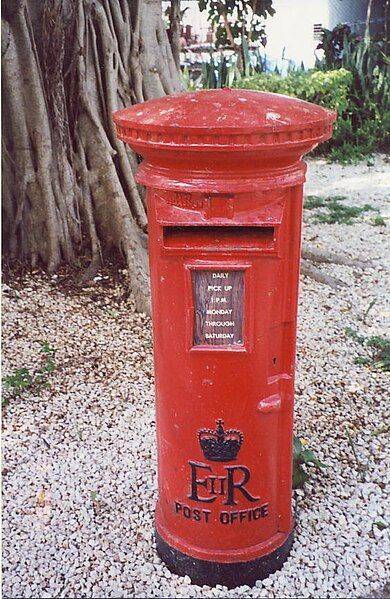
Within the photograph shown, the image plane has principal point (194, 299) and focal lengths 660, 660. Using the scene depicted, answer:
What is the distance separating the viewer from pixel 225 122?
1.80 metres

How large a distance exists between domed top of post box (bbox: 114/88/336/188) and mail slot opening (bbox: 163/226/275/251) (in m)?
0.15

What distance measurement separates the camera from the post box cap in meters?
1.78

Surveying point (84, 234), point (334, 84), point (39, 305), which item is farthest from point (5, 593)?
point (334, 84)

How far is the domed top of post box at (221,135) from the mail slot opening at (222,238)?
0.15 m

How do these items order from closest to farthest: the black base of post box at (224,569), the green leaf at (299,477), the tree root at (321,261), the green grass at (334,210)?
1. the black base of post box at (224,569)
2. the green leaf at (299,477)
3. the tree root at (321,261)
4. the green grass at (334,210)

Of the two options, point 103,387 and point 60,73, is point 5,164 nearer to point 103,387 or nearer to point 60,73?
point 60,73

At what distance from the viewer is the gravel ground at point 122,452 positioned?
250 cm

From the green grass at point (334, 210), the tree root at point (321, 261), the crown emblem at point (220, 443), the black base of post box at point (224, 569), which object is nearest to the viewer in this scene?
the crown emblem at point (220, 443)

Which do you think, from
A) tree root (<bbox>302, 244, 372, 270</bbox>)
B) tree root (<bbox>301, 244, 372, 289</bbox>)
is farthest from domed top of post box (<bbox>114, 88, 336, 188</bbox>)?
tree root (<bbox>302, 244, 372, 270</bbox>)

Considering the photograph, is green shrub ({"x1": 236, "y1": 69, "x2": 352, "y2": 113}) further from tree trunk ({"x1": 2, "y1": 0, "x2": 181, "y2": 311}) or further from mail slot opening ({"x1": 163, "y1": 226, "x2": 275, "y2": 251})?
mail slot opening ({"x1": 163, "y1": 226, "x2": 275, "y2": 251})

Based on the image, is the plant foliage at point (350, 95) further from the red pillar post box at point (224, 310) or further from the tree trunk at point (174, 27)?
the red pillar post box at point (224, 310)

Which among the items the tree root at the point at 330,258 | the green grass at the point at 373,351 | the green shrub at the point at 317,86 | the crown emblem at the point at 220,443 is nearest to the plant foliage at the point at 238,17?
the green shrub at the point at 317,86

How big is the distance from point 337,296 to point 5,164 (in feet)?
8.74

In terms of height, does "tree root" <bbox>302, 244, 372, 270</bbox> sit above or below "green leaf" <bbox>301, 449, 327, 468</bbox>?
below
